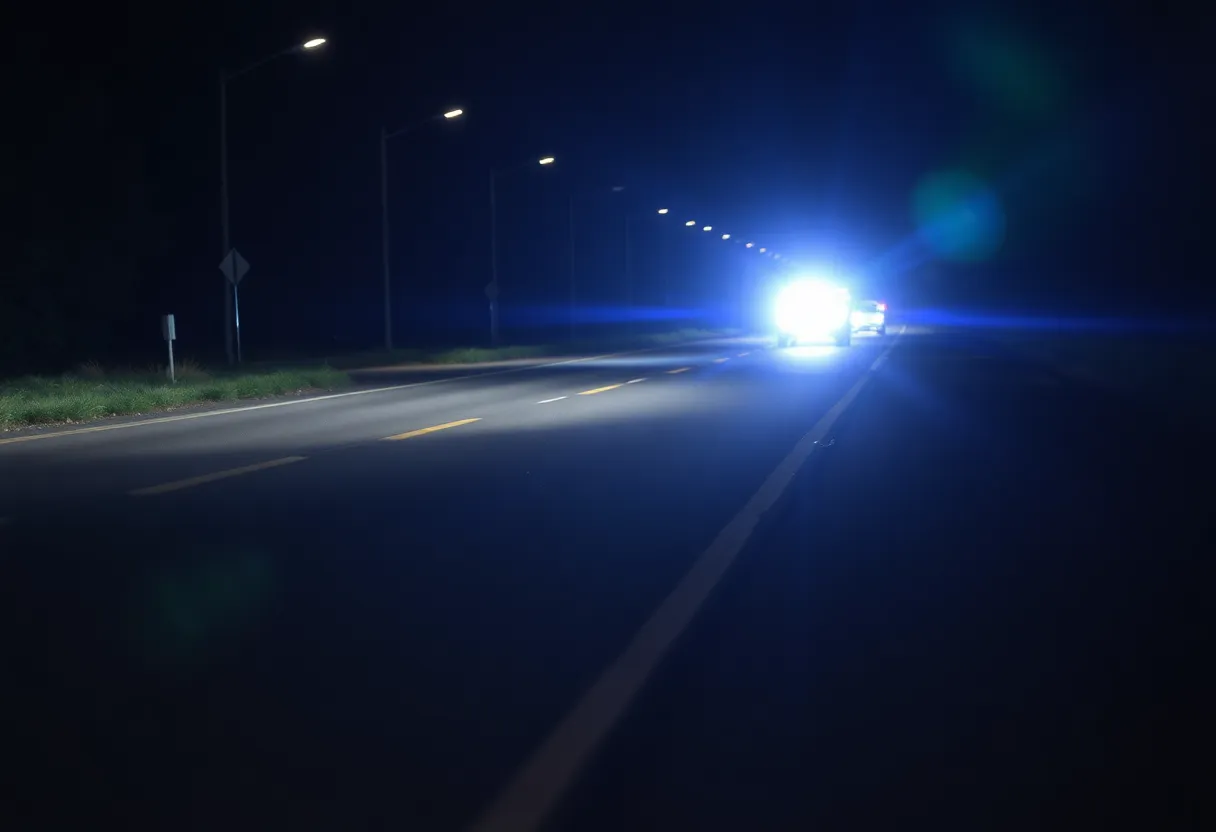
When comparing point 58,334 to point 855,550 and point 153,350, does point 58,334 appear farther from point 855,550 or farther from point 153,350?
point 855,550

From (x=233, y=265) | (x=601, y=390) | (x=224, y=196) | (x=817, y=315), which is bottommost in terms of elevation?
(x=601, y=390)

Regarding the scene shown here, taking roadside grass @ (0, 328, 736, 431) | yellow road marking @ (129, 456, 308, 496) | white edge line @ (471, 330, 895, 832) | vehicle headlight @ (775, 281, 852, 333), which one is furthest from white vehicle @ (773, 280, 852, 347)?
white edge line @ (471, 330, 895, 832)

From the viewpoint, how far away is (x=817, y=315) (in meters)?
58.5

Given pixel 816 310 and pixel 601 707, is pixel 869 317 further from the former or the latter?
pixel 601 707

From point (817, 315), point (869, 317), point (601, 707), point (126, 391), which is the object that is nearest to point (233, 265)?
point (126, 391)

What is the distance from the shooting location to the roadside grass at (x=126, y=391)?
2253cm

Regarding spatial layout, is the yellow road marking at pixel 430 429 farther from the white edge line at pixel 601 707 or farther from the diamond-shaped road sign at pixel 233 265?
the diamond-shaped road sign at pixel 233 265

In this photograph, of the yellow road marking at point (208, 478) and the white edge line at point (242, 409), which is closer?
the yellow road marking at point (208, 478)

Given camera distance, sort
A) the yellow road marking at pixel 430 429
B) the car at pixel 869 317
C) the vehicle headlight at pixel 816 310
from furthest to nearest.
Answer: the car at pixel 869 317
the vehicle headlight at pixel 816 310
the yellow road marking at pixel 430 429

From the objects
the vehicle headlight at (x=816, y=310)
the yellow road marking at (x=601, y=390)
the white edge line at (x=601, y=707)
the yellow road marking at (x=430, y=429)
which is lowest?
the yellow road marking at (x=601, y=390)

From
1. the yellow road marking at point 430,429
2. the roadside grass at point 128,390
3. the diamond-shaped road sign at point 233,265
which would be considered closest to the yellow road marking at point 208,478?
the yellow road marking at point 430,429

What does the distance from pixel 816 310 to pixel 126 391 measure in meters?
37.0

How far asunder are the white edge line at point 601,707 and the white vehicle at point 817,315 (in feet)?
159

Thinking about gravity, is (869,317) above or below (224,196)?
below
